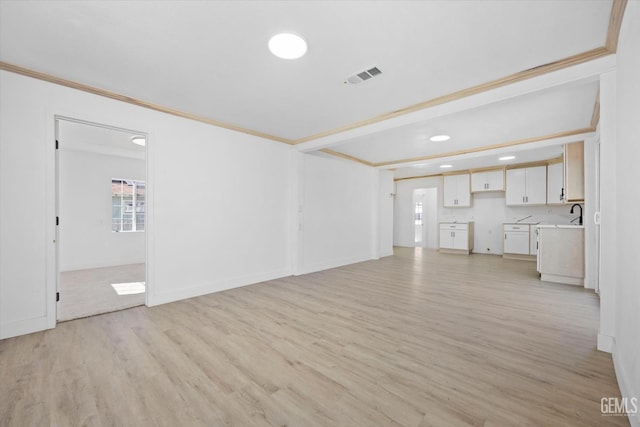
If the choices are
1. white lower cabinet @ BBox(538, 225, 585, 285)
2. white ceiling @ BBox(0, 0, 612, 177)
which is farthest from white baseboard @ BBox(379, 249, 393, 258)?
white ceiling @ BBox(0, 0, 612, 177)

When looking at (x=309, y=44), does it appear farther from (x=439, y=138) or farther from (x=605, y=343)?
(x=605, y=343)

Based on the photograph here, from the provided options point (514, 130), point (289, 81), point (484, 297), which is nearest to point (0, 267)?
point (289, 81)

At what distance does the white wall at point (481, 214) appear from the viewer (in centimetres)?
744

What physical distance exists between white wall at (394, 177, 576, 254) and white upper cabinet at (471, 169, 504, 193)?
46 cm

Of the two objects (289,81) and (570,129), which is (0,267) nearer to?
(289,81)

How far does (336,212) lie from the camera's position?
20.4 ft

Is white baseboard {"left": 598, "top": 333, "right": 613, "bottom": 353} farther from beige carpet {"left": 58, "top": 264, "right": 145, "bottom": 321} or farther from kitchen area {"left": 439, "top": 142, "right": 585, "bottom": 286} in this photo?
beige carpet {"left": 58, "top": 264, "right": 145, "bottom": 321}

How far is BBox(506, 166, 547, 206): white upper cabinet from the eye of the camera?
7.15m

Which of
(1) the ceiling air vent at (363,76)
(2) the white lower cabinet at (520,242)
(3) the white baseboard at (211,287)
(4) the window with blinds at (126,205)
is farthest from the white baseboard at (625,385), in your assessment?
(4) the window with blinds at (126,205)

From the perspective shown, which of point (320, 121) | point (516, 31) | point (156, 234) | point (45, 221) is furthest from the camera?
point (320, 121)

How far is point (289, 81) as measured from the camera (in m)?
2.87

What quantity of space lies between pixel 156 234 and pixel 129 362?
180 cm

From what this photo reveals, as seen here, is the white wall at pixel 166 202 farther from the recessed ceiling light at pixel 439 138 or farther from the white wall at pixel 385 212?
the white wall at pixel 385 212

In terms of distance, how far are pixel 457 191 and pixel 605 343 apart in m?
6.94
